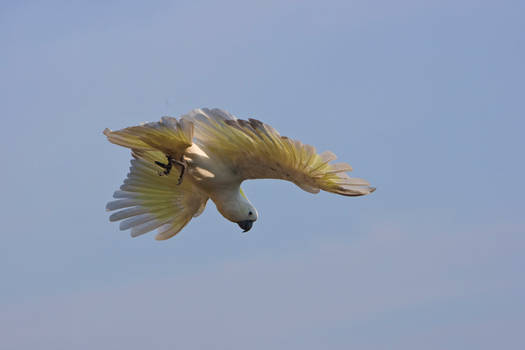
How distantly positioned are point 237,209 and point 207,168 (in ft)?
2.09

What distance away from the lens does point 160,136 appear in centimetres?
925

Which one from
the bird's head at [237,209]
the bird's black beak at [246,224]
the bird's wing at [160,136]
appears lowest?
the bird's black beak at [246,224]

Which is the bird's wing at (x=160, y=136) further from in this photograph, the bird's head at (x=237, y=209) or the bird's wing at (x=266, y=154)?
the bird's head at (x=237, y=209)

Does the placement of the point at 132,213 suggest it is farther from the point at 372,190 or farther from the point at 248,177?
the point at 372,190

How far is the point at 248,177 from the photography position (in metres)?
9.70

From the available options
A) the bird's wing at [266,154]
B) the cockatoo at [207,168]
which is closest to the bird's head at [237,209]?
the cockatoo at [207,168]

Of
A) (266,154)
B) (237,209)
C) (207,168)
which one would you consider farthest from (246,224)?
(266,154)

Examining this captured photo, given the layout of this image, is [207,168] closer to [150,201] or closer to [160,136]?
[160,136]

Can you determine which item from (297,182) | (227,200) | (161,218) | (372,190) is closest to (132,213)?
(161,218)

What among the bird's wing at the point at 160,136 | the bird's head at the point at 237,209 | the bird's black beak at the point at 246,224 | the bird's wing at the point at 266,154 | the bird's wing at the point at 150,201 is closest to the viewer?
the bird's wing at the point at 266,154

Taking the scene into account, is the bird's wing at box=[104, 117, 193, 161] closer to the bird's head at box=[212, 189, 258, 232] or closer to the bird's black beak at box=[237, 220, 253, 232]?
the bird's head at box=[212, 189, 258, 232]

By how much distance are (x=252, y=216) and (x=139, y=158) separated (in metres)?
1.82

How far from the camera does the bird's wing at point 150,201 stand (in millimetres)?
10805

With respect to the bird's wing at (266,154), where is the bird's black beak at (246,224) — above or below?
below
